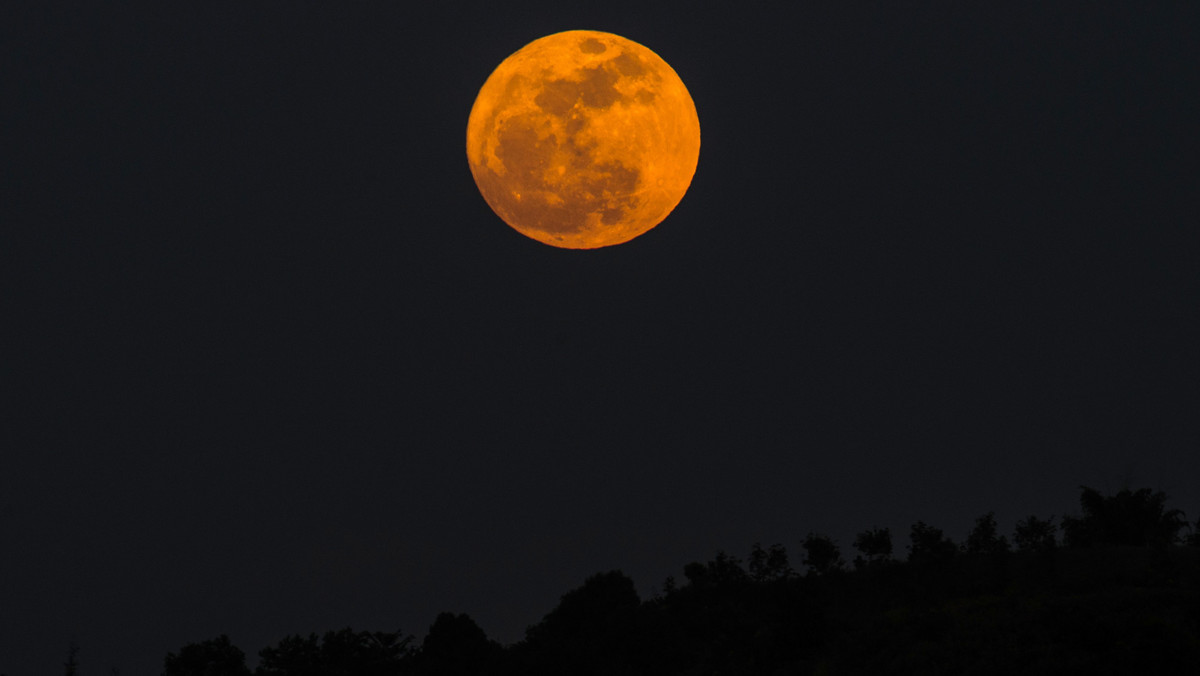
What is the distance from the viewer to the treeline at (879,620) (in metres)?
35.4

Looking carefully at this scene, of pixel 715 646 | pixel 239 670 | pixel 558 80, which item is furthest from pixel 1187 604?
pixel 239 670

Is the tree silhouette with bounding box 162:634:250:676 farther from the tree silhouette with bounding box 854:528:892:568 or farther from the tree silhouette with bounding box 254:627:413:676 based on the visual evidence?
the tree silhouette with bounding box 854:528:892:568

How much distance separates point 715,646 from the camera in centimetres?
5228

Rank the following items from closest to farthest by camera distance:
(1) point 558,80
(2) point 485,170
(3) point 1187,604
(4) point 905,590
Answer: (1) point 558,80 < (2) point 485,170 < (3) point 1187,604 < (4) point 905,590

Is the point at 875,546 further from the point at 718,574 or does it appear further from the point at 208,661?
the point at 208,661

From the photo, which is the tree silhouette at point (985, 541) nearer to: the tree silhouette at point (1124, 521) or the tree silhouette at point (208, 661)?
the tree silhouette at point (1124, 521)

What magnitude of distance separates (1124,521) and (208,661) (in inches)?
2768

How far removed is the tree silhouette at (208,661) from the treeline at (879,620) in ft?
0.33

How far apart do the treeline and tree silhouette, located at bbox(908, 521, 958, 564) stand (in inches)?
7.0

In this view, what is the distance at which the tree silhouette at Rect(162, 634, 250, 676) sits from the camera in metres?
71.9

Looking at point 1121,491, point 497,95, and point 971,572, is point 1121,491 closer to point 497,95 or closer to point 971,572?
point 971,572

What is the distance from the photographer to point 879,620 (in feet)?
146

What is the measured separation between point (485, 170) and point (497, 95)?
233cm

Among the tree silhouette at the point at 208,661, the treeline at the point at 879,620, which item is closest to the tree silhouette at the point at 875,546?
the treeline at the point at 879,620
